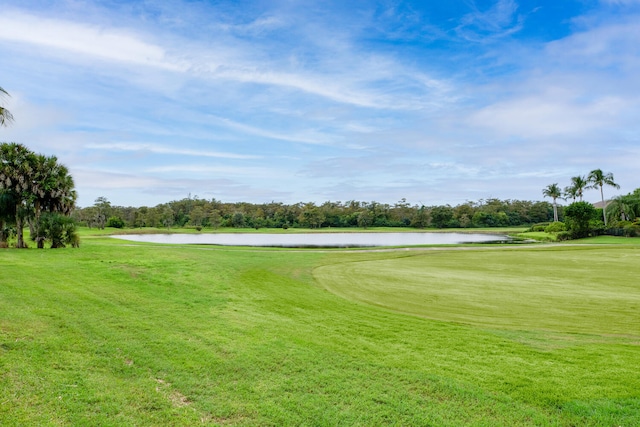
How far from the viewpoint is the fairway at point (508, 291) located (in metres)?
10.1

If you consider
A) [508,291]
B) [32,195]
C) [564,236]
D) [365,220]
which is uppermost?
[32,195]

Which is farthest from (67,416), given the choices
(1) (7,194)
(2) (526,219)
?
(2) (526,219)

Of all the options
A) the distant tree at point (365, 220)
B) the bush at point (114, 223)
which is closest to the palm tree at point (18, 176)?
the bush at point (114, 223)

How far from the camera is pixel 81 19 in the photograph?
60.4 ft

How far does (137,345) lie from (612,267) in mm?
25189

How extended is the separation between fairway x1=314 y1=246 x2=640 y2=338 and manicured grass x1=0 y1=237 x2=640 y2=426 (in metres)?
0.14

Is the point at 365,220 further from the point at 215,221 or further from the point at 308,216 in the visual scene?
the point at 215,221

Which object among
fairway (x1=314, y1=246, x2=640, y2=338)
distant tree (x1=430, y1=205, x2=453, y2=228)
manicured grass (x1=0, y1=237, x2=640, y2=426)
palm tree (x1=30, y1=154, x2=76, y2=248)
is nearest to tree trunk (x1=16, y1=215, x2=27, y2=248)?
palm tree (x1=30, y1=154, x2=76, y2=248)

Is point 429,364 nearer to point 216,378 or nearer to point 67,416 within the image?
point 216,378

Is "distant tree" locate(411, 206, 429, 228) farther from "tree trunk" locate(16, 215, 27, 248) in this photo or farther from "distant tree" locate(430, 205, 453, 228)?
"tree trunk" locate(16, 215, 27, 248)

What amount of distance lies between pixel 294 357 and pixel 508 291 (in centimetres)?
1080

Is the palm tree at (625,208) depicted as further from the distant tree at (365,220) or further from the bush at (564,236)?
the distant tree at (365,220)

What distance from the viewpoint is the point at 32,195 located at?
2397 cm

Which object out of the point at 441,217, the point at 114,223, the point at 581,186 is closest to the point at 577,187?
the point at 581,186
